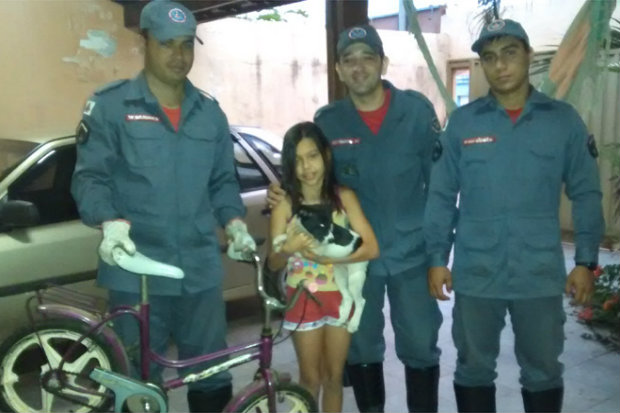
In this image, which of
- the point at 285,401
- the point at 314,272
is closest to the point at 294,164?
the point at 314,272

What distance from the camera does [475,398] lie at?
244cm

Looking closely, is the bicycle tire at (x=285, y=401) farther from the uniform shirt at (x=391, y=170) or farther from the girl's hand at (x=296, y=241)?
the uniform shirt at (x=391, y=170)

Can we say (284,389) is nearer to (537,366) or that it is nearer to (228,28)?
(537,366)

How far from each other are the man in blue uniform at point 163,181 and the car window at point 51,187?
4.18 ft

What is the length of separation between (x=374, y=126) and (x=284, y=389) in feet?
3.58

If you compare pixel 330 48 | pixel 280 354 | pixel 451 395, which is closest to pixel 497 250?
pixel 451 395

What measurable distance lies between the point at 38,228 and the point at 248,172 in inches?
56.4

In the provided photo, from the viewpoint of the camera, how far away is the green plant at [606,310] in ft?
13.9

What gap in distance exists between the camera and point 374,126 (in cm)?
257

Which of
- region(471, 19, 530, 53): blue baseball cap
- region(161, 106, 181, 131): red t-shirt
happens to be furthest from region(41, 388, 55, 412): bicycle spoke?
region(471, 19, 530, 53): blue baseball cap

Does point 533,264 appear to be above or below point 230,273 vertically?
above

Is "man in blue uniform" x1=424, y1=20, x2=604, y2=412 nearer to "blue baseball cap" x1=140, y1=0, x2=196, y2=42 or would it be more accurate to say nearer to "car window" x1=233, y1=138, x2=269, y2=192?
"blue baseball cap" x1=140, y1=0, x2=196, y2=42

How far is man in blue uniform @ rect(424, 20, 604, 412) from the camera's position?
2232 mm

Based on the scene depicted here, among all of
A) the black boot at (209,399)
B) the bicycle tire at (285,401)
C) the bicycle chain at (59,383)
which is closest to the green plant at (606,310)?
the bicycle tire at (285,401)
